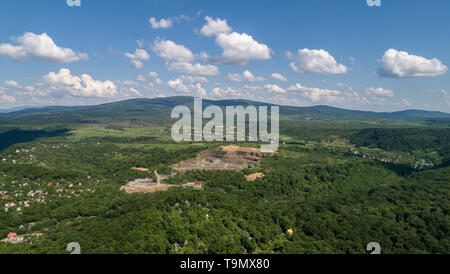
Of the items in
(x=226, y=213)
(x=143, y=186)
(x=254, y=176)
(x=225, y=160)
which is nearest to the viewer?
(x=226, y=213)

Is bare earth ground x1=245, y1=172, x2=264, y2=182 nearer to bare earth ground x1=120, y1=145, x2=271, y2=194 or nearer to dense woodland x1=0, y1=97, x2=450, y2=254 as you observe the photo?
bare earth ground x1=120, y1=145, x2=271, y2=194

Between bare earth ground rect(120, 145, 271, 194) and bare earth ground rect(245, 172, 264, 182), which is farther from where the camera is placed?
bare earth ground rect(120, 145, 271, 194)

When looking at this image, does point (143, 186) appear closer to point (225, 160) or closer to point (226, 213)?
point (225, 160)

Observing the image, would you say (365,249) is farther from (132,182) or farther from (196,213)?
(132,182)

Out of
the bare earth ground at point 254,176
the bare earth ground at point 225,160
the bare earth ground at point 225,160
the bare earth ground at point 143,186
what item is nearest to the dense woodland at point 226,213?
the bare earth ground at point 254,176

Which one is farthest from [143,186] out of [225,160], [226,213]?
[226,213]

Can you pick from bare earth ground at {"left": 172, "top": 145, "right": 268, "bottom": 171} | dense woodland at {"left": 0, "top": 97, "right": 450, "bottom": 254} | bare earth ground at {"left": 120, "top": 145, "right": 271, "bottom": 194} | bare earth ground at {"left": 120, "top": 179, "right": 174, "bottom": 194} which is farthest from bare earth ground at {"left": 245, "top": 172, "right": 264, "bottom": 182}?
bare earth ground at {"left": 120, "top": 179, "right": 174, "bottom": 194}

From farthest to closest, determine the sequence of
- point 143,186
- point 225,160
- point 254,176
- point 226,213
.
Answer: point 225,160 → point 254,176 → point 143,186 → point 226,213

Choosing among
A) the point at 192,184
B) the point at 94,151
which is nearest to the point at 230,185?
the point at 192,184

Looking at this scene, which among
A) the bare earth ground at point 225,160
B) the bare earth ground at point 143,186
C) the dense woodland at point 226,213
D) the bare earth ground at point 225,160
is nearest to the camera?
the dense woodland at point 226,213

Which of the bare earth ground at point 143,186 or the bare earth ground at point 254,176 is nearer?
the bare earth ground at point 143,186

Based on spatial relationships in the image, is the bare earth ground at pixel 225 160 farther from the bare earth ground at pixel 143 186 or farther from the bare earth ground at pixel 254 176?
the bare earth ground at pixel 143 186
